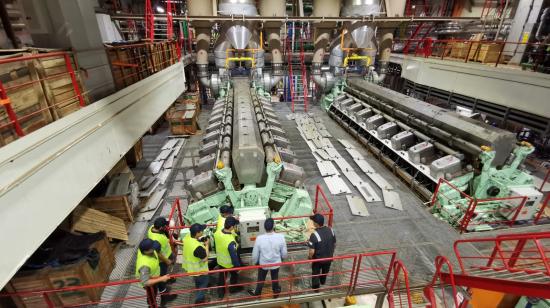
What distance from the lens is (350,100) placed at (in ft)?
37.9

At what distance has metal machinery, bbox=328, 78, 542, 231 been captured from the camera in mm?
5762

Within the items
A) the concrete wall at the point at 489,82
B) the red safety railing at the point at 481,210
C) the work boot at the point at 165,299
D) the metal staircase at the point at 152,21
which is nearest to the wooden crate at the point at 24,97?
the work boot at the point at 165,299

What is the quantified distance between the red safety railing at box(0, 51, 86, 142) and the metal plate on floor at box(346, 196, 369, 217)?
5.59 meters

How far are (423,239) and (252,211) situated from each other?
140 inches

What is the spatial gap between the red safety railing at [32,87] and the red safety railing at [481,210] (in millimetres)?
6910

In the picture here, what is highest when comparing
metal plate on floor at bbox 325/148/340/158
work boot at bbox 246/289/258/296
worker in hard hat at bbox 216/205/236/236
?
worker in hard hat at bbox 216/205/236/236

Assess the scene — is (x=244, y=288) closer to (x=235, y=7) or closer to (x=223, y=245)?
(x=223, y=245)

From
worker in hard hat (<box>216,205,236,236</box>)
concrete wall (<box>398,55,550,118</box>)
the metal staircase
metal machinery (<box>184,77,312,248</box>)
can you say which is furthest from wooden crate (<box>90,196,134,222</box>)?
concrete wall (<box>398,55,550,118</box>)

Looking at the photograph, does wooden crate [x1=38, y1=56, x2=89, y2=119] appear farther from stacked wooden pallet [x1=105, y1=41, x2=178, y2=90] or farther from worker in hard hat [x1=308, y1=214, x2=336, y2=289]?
worker in hard hat [x1=308, y1=214, x2=336, y2=289]

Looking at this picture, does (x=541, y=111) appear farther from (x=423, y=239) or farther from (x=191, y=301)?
(x=191, y=301)

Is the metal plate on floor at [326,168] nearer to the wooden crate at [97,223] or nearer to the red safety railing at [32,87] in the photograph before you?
the wooden crate at [97,223]

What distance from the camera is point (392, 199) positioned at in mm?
6609

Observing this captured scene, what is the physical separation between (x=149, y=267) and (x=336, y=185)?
198 inches

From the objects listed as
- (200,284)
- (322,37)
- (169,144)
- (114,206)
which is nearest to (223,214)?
(200,284)
